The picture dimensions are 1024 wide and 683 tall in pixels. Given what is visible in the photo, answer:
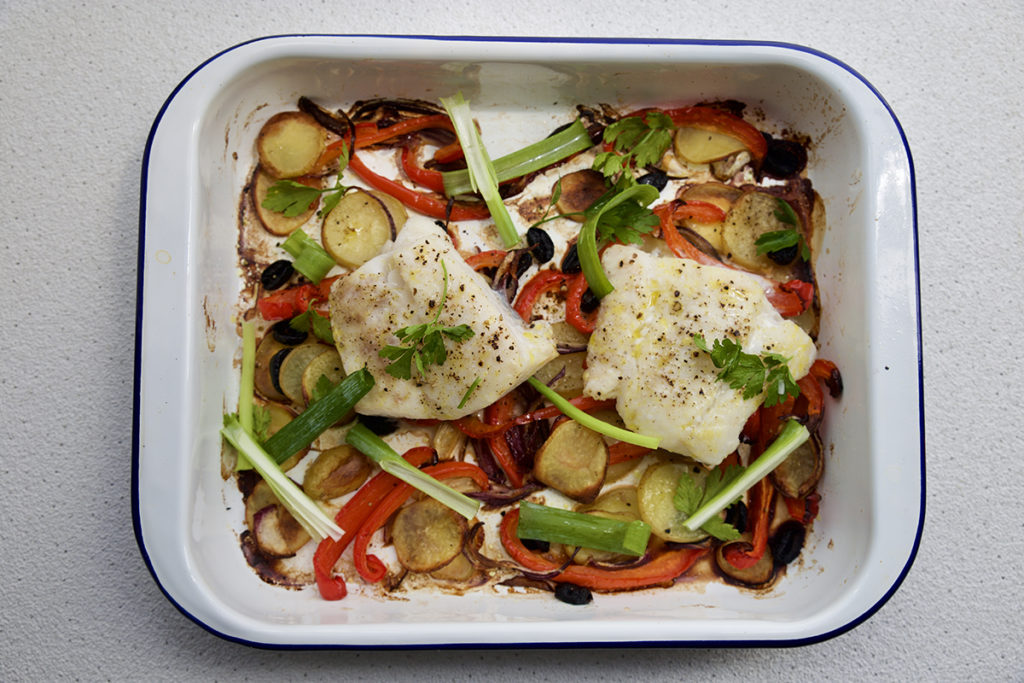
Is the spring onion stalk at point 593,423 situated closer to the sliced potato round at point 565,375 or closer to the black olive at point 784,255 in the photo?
the sliced potato round at point 565,375

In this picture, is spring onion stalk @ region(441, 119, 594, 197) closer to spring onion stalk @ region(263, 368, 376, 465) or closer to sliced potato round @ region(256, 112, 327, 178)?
sliced potato round @ region(256, 112, 327, 178)

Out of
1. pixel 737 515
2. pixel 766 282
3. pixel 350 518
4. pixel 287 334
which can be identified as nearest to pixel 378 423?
pixel 350 518

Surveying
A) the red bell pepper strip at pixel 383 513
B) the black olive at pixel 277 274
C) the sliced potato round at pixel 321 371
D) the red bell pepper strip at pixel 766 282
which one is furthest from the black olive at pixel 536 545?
the black olive at pixel 277 274

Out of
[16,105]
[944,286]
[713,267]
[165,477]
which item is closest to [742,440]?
[713,267]

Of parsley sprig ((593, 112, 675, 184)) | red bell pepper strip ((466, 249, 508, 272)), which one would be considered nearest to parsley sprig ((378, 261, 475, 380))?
red bell pepper strip ((466, 249, 508, 272))

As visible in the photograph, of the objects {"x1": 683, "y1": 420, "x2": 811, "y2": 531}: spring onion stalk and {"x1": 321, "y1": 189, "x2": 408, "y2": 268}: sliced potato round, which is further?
{"x1": 321, "y1": 189, "x2": 408, "y2": 268}: sliced potato round

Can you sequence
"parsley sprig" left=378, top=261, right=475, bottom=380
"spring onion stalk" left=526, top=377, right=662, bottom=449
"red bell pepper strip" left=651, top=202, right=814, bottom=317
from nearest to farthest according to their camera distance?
"parsley sprig" left=378, top=261, right=475, bottom=380 → "spring onion stalk" left=526, top=377, right=662, bottom=449 → "red bell pepper strip" left=651, top=202, right=814, bottom=317
